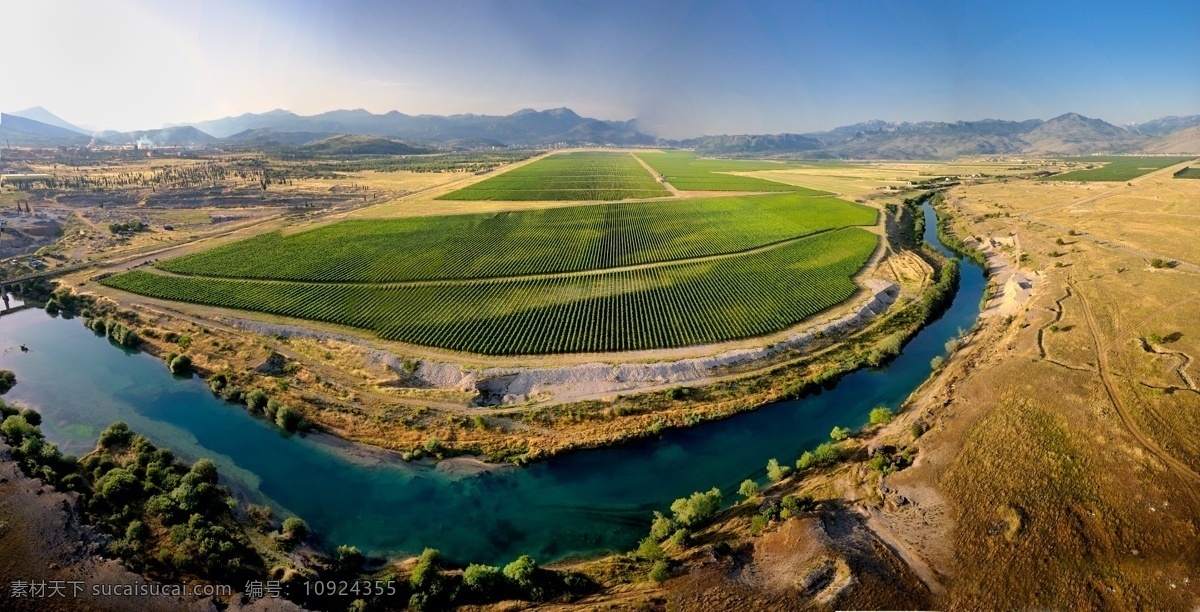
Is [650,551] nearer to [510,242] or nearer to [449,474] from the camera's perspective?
[449,474]

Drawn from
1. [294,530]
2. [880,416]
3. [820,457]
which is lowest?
[294,530]

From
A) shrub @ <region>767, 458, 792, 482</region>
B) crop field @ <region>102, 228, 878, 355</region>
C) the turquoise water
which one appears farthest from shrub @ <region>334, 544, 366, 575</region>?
shrub @ <region>767, 458, 792, 482</region>

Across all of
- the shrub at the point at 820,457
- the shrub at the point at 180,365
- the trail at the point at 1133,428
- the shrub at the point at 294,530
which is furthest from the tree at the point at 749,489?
the shrub at the point at 180,365

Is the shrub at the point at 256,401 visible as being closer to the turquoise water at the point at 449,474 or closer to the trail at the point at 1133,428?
the turquoise water at the point at 449,474

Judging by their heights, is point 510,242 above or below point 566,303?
above

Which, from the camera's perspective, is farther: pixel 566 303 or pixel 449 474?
pixel 566 303

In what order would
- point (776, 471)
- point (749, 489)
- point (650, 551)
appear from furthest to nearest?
1. point (776, 471)
2. point (749, 489)
3. point (650, 551)

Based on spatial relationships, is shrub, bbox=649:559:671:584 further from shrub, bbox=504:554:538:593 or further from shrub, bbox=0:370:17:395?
shrub, bbox=0:370:17:395

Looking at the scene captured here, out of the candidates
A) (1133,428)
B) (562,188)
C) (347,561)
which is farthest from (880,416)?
(562,188)
